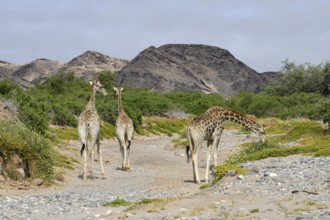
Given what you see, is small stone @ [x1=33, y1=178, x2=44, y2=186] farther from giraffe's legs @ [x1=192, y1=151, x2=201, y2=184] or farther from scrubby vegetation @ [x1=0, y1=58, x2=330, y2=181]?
giraffe's legs @ [x1=192, y1=151, x2=201, y2=184]

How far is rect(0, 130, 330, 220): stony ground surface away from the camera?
529 inches

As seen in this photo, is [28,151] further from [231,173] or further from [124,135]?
[231,173]

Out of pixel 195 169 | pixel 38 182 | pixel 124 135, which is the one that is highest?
pixel 124 135

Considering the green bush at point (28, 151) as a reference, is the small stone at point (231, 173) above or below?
below

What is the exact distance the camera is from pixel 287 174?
18.8 m

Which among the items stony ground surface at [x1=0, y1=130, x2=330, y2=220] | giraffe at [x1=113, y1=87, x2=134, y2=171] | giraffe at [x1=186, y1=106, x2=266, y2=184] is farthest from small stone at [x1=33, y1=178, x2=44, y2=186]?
giraffe at [x1=113, y1=87, x2=134, y2=171]

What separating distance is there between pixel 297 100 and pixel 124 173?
81.5 metres

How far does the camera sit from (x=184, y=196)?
17766 mm

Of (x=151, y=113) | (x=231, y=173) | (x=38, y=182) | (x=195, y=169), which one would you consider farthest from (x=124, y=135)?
(x=151, y=113)

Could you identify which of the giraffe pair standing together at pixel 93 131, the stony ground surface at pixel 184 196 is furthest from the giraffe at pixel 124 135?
the stony ground surface at pixel 184 196

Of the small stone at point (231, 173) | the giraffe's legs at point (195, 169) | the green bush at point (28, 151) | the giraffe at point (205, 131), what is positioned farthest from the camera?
the giraffe at point (205, 131)

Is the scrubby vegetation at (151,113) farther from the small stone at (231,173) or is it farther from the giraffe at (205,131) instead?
the small stone at (231,173)

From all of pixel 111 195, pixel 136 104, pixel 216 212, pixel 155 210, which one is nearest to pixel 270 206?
pixel 216 212

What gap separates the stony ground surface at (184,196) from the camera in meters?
13.4
